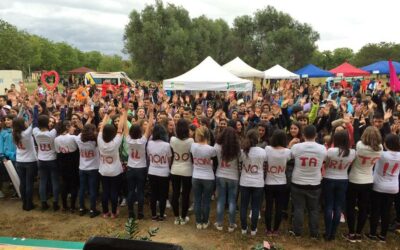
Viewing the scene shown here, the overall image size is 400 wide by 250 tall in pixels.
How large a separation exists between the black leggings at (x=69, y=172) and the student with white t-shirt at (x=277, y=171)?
10.5ft

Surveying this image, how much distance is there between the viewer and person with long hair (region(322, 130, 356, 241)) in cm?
444

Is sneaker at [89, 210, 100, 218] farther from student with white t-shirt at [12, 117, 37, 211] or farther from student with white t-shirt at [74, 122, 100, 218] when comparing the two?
student with white t-shirt at [12, 117, 37, 211]

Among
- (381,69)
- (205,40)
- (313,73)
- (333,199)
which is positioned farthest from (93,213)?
(205,40)

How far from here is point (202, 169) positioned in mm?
4898

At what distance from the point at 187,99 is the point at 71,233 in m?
7.42

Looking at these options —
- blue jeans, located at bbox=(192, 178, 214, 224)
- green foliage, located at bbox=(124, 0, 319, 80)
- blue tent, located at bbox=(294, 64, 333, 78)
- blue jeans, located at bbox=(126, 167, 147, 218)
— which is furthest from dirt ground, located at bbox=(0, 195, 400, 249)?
green foliage, located at bbox=(124, 0, 319, 80)

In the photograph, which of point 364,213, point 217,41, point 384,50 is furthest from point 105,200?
point 384,50

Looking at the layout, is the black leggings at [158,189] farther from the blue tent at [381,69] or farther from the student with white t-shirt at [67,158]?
the blue tent at [381,69]

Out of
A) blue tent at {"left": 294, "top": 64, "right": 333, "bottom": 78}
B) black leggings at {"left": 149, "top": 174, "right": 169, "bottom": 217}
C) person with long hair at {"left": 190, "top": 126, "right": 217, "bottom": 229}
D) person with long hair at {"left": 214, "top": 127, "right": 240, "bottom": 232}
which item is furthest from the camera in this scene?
blue tent at {"left": 294, "top": 64, "right": 333, "bottom": 78}

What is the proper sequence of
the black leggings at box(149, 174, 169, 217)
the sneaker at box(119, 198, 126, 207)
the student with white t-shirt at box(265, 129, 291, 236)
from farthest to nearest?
the sneaker at box(119, 198, 126, 207)
the black leggings at box(149, 174, 169, 217)
the student with white t-shirt at box(265, 129, 291, 236)

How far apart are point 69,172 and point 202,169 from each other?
236 cm

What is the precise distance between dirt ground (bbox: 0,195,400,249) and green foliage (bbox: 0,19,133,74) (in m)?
35.5

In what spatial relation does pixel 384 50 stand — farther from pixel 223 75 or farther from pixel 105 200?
pixel 105 200

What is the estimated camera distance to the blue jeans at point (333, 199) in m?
4.57
